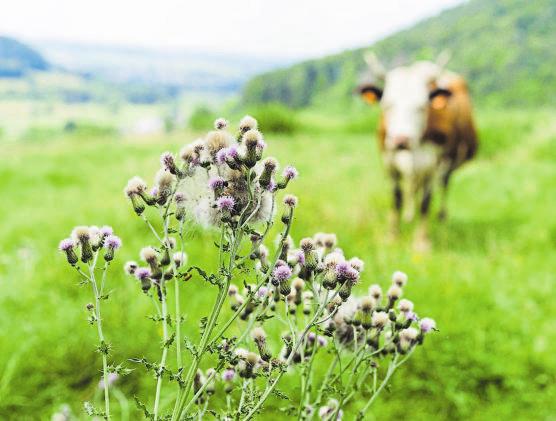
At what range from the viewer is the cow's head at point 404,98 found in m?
6.89

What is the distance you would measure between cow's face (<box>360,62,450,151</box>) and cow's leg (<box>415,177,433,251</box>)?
651 mm

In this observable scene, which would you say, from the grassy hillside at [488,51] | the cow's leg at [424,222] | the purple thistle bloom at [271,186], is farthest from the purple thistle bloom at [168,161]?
the grassy hillside at [488,51]

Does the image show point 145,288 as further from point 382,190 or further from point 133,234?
point 382,190

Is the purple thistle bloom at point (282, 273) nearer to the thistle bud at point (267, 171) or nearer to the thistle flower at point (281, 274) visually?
the thistle flower at point (281, 274)

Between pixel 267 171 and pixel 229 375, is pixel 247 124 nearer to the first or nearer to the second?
pixel 267 171

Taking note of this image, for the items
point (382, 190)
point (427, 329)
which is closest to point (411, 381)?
point (427, 329)

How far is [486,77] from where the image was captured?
41.2 metres

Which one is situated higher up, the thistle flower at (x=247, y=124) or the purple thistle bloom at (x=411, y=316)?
the thistle flower at (x=247, y=124)

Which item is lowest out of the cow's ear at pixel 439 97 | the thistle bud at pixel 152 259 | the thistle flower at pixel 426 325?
the thistle bud at pixel 152 259

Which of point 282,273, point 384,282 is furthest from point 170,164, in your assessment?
point 384,282

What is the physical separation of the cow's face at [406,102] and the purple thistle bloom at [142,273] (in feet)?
18.4

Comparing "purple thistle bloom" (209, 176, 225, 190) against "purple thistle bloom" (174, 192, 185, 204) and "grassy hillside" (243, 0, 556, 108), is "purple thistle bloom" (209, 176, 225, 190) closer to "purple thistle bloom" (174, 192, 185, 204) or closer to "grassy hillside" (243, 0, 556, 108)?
"purple thistle bloom" (174, 192, 185, 204)

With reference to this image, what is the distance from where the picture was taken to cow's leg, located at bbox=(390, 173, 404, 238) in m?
7.89

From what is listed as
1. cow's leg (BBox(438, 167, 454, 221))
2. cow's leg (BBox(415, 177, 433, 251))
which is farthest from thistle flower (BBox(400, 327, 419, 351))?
cow's leg (BBox(438, 167, 454, 221))
